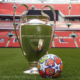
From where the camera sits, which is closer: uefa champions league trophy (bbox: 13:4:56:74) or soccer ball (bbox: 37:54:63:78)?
soccer ball (bbox: 37:54:63:78)

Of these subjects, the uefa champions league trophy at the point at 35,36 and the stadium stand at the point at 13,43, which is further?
the stadium stand at the point at 13,43

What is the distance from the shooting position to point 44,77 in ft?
9.56

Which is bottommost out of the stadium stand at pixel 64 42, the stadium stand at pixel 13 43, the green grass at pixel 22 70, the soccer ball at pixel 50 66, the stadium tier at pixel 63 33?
the stadium stand at pixel 64 42

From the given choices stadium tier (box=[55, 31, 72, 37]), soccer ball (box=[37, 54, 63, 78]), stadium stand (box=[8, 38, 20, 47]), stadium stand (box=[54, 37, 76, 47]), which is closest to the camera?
soccer ball (box=[37, 54, 63, 78])

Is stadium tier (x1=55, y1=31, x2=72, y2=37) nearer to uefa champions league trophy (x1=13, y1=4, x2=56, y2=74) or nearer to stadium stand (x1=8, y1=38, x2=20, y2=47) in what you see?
stadium stand (x1=8, y1=38, x2=20, y2=47)

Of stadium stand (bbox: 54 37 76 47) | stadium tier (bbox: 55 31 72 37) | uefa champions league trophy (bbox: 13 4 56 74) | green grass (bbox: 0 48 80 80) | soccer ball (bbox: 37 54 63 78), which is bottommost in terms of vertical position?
stadium stand (bbox: 54 37 76 47)

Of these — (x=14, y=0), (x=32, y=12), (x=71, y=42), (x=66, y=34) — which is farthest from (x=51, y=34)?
(x=14, y=0)

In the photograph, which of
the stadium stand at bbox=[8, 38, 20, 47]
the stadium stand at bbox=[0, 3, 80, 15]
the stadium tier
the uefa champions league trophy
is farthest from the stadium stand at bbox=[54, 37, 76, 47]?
the uefa champions league trophy

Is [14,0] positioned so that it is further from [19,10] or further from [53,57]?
[53,57]

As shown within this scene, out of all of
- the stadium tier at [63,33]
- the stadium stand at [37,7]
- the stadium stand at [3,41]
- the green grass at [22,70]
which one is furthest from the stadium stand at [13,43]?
the green grass at [22,70]

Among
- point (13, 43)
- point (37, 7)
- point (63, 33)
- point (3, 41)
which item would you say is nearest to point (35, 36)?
point (13, 43)

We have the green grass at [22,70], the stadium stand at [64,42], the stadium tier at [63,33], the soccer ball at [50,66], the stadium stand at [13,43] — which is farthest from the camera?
the stadium tier at [63,33]

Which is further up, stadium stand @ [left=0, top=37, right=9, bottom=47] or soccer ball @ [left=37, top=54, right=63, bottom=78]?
soccer ball @ [left=37, top=54, right=63, bottom=78]

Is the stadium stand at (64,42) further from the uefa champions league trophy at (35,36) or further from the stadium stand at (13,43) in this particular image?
the uefa champions league trophy at (35,36)
